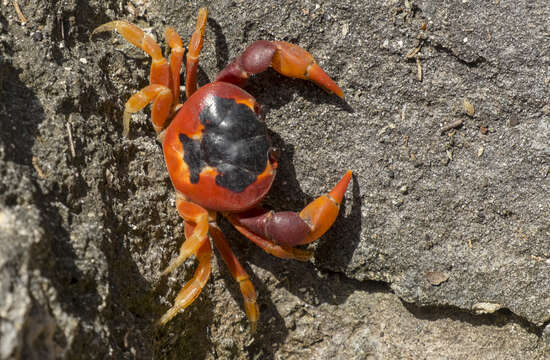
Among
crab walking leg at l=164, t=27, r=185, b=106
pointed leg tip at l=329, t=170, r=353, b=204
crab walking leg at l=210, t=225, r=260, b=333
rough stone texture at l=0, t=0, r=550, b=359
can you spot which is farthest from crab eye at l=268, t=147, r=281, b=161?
crab walking leg at l=164, t=27, r=185, b=106

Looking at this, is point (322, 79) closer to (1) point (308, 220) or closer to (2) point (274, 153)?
(2) point (274, 153)

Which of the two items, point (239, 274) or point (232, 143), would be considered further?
point (239, 274)

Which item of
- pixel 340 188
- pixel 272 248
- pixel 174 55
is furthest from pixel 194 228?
pixel 174 55

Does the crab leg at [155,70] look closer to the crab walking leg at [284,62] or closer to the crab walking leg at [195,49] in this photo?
the crab walking leg at [195,49]

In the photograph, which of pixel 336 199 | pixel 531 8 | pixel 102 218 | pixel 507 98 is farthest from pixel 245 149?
pixel 531 8

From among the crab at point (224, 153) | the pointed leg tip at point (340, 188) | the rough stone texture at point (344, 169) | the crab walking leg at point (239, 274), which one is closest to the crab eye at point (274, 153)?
the crab at point (224, 153)

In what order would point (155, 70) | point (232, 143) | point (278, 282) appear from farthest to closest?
point (278, 282) < point (155, 70) < point (232, 143)

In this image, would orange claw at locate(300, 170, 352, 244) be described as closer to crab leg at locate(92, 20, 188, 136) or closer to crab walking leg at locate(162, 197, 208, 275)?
crab walking leg at locate(162, 197, 208, 275)

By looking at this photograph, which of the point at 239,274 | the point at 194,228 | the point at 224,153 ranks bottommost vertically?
the point at 239,274
